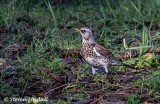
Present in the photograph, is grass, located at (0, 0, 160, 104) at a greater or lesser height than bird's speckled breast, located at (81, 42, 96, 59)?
lesser

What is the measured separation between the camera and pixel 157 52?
307 inches

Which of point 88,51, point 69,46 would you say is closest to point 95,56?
point 88,51

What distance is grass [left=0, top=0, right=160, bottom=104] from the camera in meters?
6.16

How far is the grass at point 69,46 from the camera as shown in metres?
6.16

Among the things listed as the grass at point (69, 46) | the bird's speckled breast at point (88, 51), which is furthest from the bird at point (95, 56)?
the grass at point (69, 46)

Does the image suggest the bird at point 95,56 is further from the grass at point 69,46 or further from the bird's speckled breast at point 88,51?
the grass at point 69,46

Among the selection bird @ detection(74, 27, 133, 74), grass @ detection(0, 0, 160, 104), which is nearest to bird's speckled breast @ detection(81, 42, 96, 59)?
bird @ detection(74, 27, 133, 74)

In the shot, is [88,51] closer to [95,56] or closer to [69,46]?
[95,56]

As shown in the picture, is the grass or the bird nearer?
the grass

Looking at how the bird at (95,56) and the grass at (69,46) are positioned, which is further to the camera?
the bird at (95,56)

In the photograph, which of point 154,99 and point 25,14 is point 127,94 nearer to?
point 154,99

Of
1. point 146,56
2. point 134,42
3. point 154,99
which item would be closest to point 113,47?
point 134,42

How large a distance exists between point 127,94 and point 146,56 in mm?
1557

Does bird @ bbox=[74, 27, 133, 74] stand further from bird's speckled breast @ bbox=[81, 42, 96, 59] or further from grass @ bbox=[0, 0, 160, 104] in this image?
grass @ bbox=[0, 0, 160, 104]
